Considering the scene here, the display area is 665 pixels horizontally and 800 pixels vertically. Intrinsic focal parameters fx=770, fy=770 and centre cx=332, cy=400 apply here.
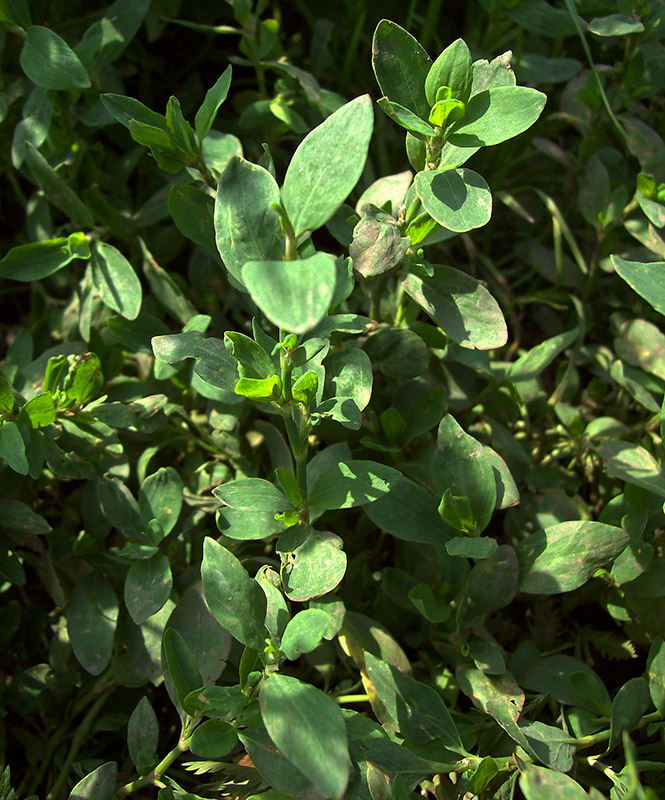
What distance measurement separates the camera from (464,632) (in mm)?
1128

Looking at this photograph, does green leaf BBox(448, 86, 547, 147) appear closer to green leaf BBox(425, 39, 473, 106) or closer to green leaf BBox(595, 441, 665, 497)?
green leaf BBox(425, 39, 473, 106)

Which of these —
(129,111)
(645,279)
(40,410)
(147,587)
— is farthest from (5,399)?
(645,279)

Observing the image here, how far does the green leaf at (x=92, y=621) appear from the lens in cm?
114

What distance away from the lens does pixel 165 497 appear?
116 centimetres

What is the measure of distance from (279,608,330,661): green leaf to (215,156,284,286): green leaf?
409 millimetres

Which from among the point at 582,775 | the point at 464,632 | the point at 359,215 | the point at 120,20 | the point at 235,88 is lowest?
the point at 582,775

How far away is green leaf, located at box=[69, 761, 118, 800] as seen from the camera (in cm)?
101

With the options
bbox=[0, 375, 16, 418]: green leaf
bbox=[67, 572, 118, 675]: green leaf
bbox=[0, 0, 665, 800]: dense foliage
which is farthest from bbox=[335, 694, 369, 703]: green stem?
bbox=[0, 375, 16, 418]: green leaf

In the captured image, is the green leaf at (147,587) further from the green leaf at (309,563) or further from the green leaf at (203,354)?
the green leaf at (203,354)

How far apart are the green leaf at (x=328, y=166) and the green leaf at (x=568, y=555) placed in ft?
1.87

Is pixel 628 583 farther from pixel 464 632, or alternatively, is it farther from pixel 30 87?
pixel 30 87

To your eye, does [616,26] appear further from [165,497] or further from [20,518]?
[20,518]

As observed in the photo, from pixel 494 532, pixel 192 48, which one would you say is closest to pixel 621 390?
pixel 494 532

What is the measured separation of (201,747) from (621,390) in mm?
1014
